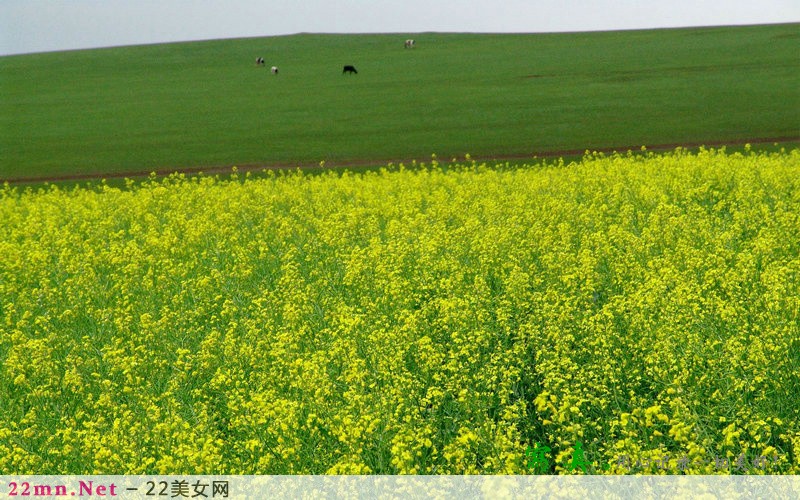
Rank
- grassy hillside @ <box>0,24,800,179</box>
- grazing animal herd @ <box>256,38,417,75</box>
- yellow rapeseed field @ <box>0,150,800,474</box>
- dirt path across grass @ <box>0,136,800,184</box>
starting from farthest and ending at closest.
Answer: grazing animal herd @ <box>256,38,417,75</box>, grassy hillside @ <box>0,24,800,179</box>, dirt path across grass @ <box>0,136,800,184</box>, yellow rapeseed field @ <box>0,150,800,474</box>

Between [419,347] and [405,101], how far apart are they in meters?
41.2

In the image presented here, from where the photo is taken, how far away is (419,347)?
8.19 metres

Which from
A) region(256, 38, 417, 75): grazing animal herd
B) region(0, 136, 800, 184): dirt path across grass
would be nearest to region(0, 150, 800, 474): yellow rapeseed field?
region(0, 136, 800, 184): dirt path across grass

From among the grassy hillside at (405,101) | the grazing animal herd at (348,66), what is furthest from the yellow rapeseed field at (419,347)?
the grazing animal herd at (348,66)

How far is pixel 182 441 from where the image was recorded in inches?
257

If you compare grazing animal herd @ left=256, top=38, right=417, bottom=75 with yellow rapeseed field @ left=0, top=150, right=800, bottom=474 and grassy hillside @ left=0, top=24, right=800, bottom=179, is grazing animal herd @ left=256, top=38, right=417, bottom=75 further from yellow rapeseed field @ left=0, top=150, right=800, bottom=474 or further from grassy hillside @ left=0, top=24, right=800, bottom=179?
yellow rapeseed field @ left=0, top=150, right=800, bottom=474

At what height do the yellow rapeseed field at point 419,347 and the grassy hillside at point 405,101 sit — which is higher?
the grassy hillside at point 405,101

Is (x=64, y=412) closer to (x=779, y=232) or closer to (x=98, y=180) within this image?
(x=779, y=232)

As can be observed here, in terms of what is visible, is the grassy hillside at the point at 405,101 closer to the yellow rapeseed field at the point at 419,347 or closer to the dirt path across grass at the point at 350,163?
the dirt path across grass at the point at 350,163

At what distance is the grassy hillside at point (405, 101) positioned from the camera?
116ft

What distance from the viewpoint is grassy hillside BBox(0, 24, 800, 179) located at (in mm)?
35438

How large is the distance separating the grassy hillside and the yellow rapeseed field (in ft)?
66.1

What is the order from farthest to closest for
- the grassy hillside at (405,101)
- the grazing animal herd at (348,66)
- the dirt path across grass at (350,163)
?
1. the grazing animal herd at (348,66)
2. the grassy hillside at (405,101)
3. the dirt path across grass at (350,163)

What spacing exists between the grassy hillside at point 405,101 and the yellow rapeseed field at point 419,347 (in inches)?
793
